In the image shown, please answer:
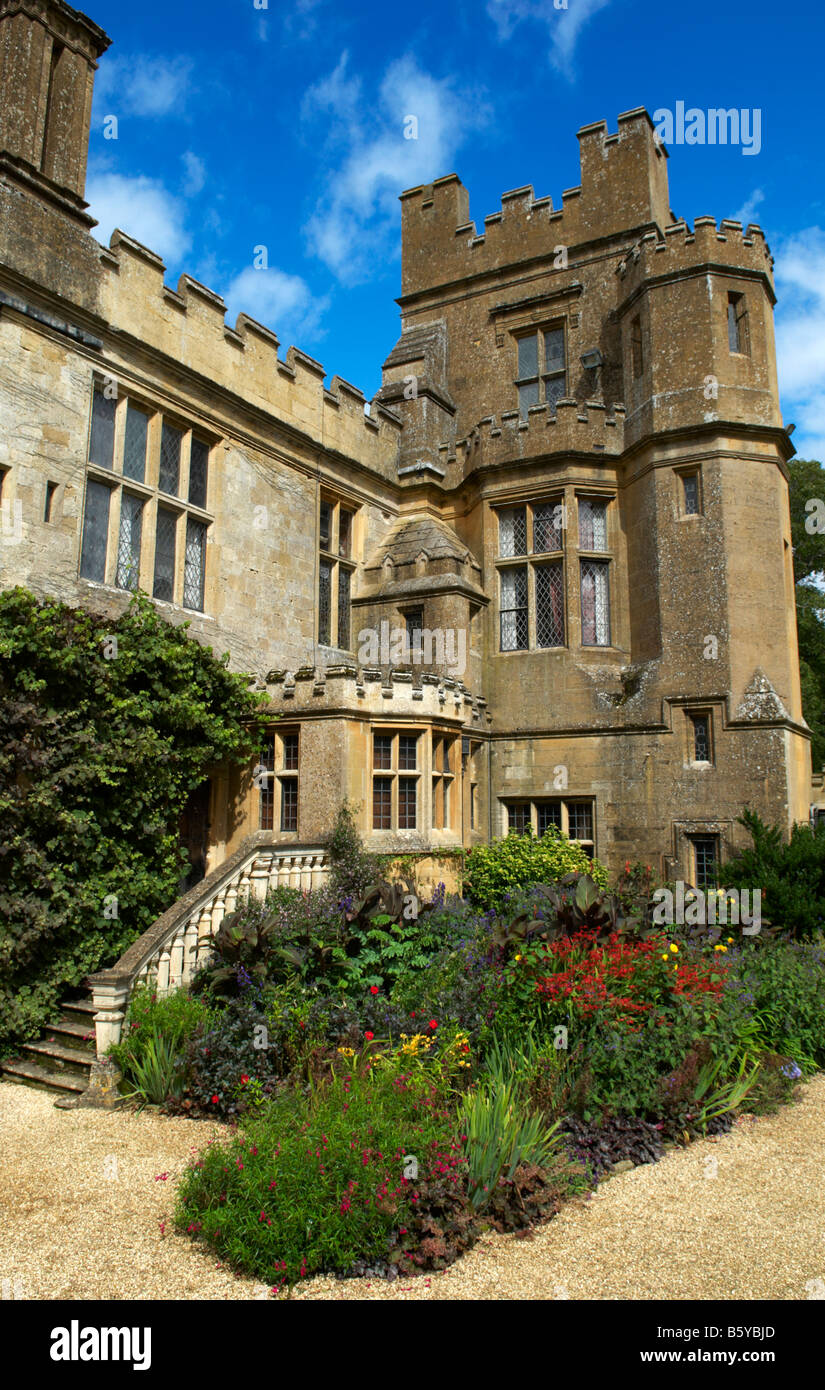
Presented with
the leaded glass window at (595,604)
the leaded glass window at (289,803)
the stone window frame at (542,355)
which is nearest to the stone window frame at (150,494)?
the leaded glass window at (289,803)

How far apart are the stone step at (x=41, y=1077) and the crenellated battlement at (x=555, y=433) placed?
10.7 m

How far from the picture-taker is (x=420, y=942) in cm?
791

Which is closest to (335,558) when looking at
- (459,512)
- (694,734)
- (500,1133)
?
(459,512)

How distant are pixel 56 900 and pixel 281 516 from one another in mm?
6885

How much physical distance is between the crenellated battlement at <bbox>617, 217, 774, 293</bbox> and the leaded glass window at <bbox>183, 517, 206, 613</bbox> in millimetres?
8002

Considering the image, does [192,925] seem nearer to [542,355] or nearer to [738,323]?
[738,323]

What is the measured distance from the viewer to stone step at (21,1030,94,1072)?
6.96 meters

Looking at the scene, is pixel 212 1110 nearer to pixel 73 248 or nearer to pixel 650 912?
pixel 650 912

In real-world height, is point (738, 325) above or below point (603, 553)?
above

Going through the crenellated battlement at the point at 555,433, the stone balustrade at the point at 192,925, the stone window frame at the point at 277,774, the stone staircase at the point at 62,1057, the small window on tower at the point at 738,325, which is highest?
the small window on tower at the point at 738,325

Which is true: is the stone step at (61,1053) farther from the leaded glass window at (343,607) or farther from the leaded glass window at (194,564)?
the leaded glass window at (343,607)

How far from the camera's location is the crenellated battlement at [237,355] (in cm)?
1037

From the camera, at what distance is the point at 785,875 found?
33.6ft

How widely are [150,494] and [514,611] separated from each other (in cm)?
601
